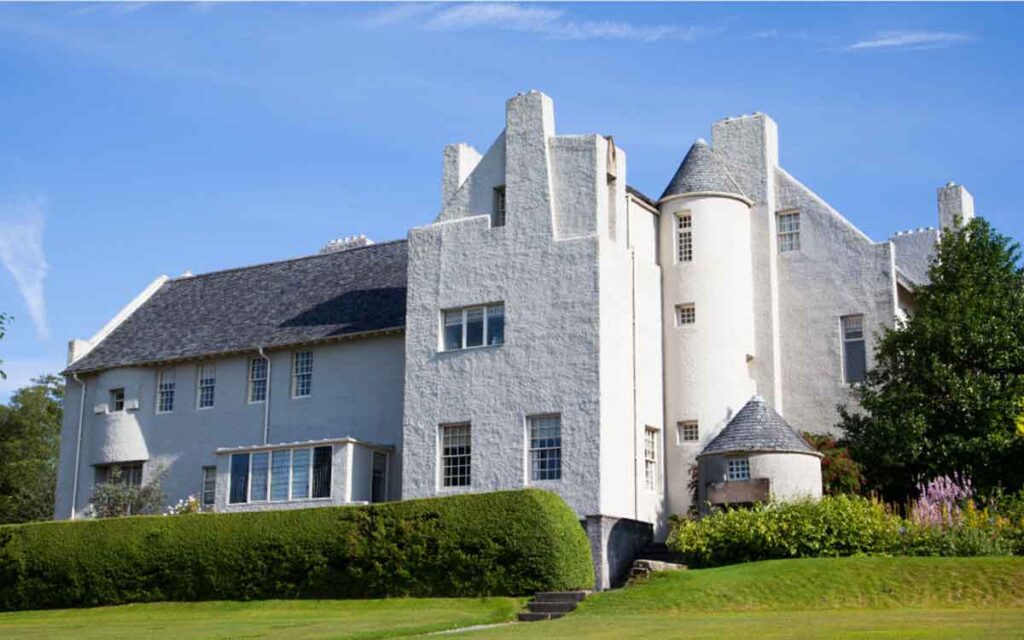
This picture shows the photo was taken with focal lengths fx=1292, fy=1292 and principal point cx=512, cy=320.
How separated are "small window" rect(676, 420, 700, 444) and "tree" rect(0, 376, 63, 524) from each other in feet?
114

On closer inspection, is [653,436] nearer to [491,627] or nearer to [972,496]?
[972,496]

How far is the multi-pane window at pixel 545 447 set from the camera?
34.6 meters

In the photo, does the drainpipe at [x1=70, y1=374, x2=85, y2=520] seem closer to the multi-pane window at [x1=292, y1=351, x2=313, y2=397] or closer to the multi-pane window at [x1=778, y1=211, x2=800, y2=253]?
the multi-pane window at [x1=292, y1=351, x2=313, y2=397]

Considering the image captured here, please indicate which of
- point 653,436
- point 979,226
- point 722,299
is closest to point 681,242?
point 722,299

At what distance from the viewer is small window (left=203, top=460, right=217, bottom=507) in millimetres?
42406

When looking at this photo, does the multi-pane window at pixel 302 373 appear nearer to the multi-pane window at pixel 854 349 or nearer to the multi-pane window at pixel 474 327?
the multi-pane window at pixel 474 327

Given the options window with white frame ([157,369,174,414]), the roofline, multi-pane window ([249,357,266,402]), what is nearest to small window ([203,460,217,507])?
multi-pane window ([249,357,266,402])

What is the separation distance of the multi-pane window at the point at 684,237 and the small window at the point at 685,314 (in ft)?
4.85

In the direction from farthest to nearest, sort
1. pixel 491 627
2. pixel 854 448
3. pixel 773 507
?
pixel 854 448
pixel 773 507
pixel 491 627

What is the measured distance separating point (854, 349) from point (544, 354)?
10.6m

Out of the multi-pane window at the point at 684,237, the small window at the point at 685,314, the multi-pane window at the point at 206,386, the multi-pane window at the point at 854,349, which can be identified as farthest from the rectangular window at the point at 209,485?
the multi-pane window at the point at 854,349

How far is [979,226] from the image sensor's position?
38.0 meters

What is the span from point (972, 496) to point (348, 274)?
21611mm

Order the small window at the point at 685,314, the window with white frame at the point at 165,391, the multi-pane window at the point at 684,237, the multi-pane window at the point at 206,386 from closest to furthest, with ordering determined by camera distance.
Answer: the small window at the point at 685,314 < the multi-pane window at the point at 684,237 < the multi-pane window at the point at 206,386 < the window with white frame at the point at 165,391
